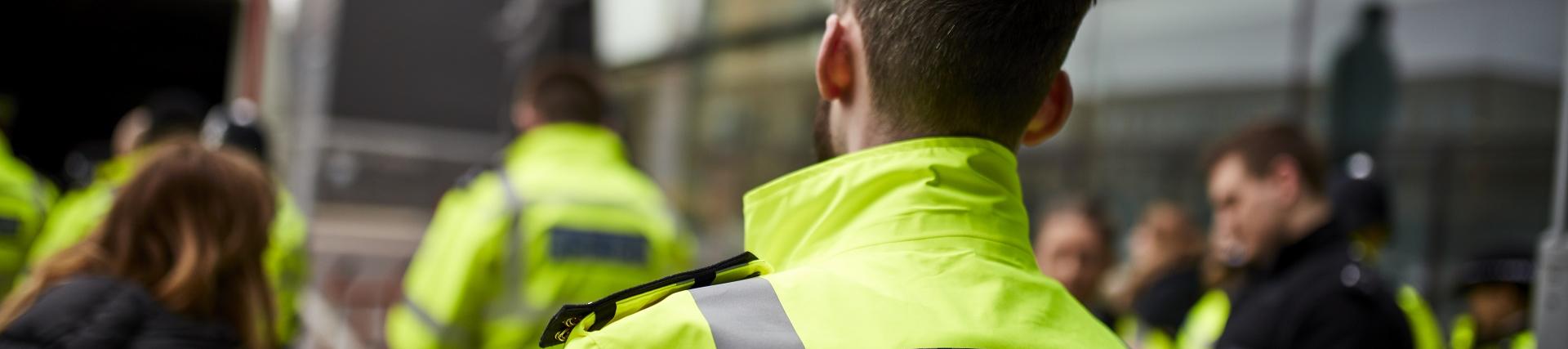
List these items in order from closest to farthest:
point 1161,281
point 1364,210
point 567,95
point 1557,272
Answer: point 1557,272, point 567,95, point 1364,210, point 1161,281

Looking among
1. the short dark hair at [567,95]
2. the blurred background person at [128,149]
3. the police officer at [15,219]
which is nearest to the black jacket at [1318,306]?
the short dark hair at [567,95]

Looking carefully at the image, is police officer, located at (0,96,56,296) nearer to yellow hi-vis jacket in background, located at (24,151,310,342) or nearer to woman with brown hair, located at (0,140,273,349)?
yellow hi-vis jacket in background, located at (24,151,310,342)

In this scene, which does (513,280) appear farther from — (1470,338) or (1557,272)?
(1470,338)

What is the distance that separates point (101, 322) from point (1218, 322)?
3077 mm

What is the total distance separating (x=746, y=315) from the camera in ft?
4.01

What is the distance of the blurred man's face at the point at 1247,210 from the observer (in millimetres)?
3570

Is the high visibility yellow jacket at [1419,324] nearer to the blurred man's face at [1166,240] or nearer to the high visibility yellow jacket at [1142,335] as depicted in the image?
the high visibility yellow jacket at [1142,335]

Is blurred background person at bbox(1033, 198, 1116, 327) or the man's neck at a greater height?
the man's neck

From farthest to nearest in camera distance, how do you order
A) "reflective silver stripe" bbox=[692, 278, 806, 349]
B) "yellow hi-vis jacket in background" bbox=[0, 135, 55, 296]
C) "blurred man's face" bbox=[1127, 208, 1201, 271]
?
1. "blurred man's face" bbox=[1127, 208, 1201, 271]
2. "yellow hi-vis jacket in background" bbox=[0, 135, 55, 296]
3. "reflective silver stripe" bbox=[692, 278, 806, 349]

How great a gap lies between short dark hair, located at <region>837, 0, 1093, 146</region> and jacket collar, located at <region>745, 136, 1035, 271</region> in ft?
0.10

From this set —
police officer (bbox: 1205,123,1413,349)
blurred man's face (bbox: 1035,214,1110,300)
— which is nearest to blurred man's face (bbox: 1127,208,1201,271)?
blurred man's face (bbox: 1035,214,1110,300)

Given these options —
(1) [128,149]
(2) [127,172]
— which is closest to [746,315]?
(2) [127,172]

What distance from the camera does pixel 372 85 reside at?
7.87m

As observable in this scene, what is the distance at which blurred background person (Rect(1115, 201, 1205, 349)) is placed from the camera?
4.99 meters
